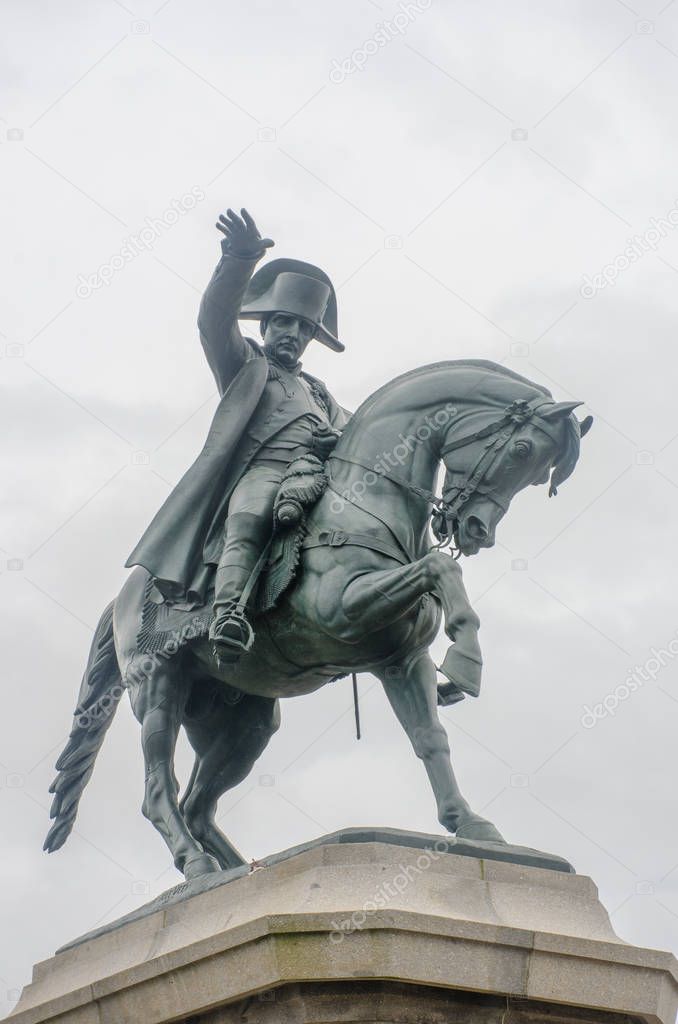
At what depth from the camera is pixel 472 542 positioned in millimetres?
10734

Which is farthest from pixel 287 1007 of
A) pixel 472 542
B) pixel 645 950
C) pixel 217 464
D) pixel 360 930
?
pixel 217 464

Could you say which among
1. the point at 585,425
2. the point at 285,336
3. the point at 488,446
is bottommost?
the point at 488,446

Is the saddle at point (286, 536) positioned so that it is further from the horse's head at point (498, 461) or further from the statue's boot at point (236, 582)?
the horse's head at point (498, 461)

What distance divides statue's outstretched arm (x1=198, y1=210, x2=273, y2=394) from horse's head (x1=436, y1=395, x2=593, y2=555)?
1.94 meters

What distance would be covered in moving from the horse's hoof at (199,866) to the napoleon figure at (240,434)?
4.26 feet

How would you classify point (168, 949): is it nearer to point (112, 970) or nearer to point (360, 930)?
point (112, 970)

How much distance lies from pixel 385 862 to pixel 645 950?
145 centimetres

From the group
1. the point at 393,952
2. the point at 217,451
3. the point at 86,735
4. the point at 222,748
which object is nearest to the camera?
the point at 393,952

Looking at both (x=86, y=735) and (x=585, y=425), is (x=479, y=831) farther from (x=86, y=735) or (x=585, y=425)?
(x=86, y=735)

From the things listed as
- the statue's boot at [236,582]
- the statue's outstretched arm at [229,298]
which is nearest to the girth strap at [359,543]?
the statue's boot at [236,582]

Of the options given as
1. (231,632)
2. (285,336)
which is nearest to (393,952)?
(231,632)

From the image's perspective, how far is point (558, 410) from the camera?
35.2 ft

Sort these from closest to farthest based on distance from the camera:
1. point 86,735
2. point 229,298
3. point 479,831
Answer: point 479,831, point 229,298, point 86,735

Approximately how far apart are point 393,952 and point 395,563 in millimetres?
2828
